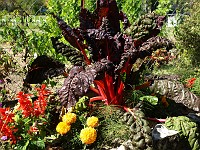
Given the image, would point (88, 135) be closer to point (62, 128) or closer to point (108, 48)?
point (62, 128)

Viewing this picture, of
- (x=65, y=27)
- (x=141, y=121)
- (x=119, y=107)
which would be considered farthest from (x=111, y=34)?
(x=141, y=121)

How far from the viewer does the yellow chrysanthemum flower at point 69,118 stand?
2.92 metres

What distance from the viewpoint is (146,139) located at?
2.76m

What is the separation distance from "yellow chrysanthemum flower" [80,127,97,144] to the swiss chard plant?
0.48 meters

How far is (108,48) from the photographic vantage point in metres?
3.29

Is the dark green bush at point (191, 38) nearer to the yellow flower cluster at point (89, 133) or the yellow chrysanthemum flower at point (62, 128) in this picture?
the yellow flower cluster at point (89, 133)

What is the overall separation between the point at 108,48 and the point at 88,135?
92cm

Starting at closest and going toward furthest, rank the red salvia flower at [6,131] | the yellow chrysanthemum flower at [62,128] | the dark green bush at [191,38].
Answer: the red salvia flower at [6,131], the yellow chrysanthemum flower at [62,128], the dark green bush at [191,38]

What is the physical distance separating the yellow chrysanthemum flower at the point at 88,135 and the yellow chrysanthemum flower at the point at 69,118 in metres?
0.15

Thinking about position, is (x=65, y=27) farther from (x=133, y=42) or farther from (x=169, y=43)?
(x=169, y=43)

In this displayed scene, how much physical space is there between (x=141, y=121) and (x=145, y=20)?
1.05 metres

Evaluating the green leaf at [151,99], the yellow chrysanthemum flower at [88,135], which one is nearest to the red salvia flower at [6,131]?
the yellow chrysanthemum flower at [88,135]

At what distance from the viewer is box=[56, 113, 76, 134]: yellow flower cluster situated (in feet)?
9.37

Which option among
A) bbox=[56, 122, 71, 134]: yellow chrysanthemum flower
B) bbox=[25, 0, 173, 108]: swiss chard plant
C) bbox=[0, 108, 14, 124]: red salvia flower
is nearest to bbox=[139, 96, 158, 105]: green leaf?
bbox=[25, 0, 173, 108]: swiss chard plant
